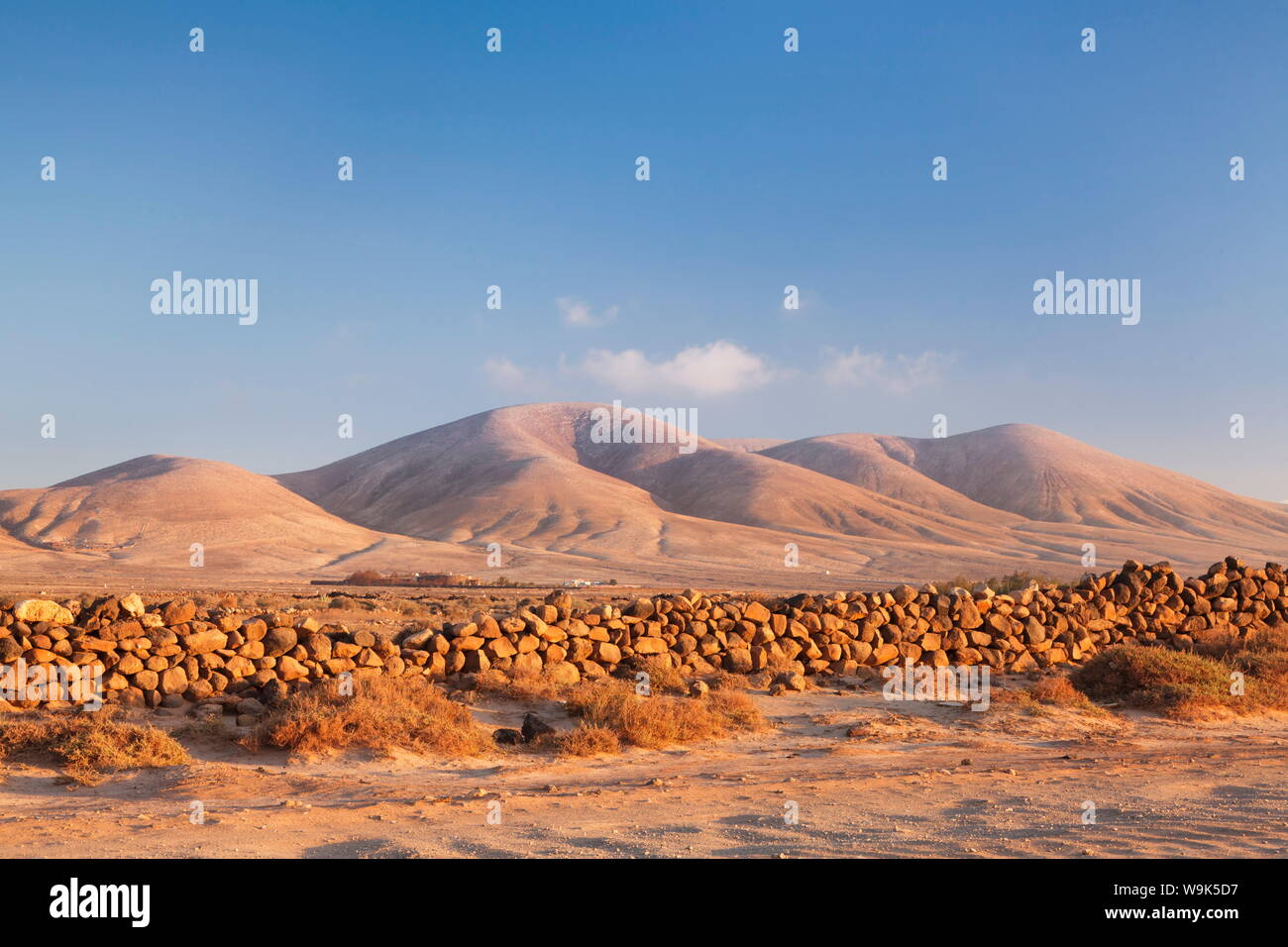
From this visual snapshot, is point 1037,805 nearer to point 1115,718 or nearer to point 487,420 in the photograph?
point 1115,718

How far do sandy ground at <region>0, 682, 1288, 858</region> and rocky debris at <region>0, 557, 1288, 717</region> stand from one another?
3.13 ft

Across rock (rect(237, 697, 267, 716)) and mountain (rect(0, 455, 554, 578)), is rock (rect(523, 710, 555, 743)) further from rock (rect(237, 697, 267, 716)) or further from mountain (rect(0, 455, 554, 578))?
mountain (rect(0, 455, 554, 578))

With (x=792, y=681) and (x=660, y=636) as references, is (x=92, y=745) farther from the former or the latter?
(x=792, y=681)

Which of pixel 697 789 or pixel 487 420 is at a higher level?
pixel 487 420

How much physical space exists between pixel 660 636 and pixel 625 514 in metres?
74.3

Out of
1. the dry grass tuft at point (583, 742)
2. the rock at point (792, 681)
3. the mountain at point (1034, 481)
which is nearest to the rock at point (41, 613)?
the dry grass tuft at point (583, 742)

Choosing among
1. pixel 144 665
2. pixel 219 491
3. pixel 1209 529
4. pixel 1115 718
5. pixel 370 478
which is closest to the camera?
pixel 144 665

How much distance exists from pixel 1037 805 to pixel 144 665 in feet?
29.0

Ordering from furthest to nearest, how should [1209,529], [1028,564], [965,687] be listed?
[1209,529], [1028,564], [965,687]

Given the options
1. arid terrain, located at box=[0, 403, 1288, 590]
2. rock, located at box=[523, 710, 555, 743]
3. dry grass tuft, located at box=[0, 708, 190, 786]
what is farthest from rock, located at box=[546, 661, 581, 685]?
arid terrain, located at box=[0, 403, 1288, 590]

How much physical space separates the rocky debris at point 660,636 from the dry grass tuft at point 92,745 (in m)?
1.33

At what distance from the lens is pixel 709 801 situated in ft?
25.3

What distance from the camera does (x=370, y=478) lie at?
128 meters
